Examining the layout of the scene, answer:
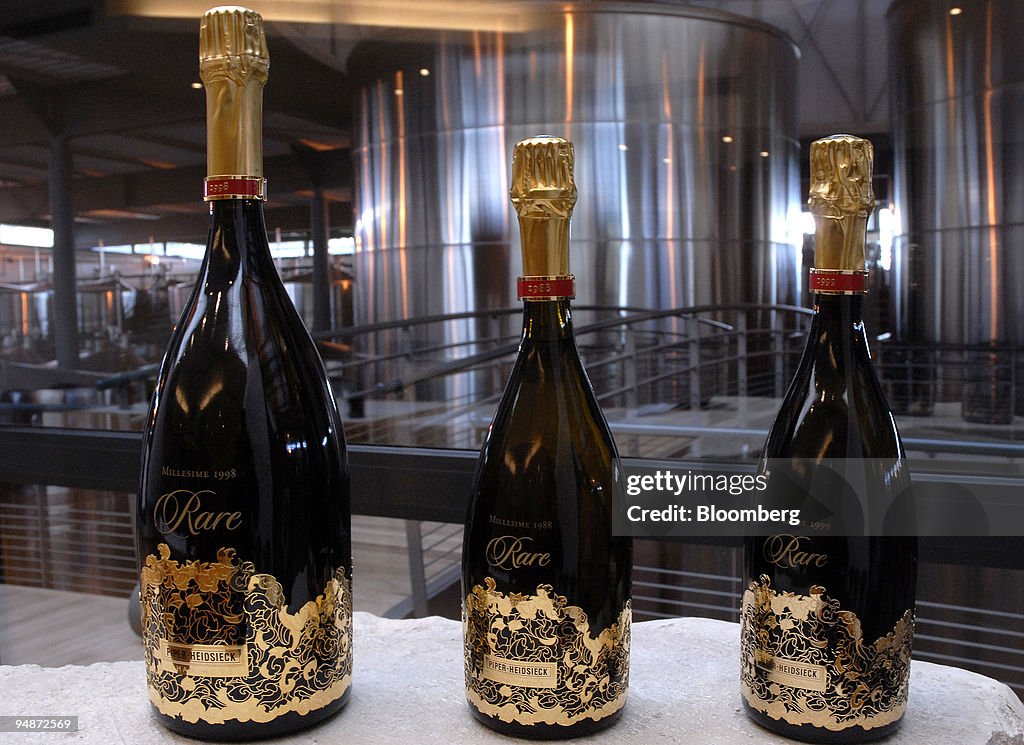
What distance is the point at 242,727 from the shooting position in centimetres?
57

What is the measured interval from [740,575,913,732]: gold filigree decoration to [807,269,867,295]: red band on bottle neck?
0.57 ft

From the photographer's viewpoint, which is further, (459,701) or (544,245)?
(459,701)

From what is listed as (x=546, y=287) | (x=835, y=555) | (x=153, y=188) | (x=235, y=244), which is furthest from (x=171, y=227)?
(x=835, y=555)

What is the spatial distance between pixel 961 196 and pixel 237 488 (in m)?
1.21

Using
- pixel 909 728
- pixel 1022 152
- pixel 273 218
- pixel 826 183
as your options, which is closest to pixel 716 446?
pixel 1022 152

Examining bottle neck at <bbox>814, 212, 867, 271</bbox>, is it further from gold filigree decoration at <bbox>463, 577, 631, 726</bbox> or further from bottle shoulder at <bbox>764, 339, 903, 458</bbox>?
gold filigree decoration at <bbox>463, 577, 631, 726</bbox>

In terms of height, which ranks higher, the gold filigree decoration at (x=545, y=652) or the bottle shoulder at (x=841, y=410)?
the bottle shoulder at (x=841, y=410)

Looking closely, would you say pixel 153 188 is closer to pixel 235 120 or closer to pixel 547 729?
pixel 235 120

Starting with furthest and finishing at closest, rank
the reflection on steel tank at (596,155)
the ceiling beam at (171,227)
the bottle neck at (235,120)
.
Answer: the ceiling beam at (171,227), the reflection on steel tank at (596,155), the bottle neck at (235,120)

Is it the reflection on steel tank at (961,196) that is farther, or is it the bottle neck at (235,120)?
the reflection on steel tank at (961,196)

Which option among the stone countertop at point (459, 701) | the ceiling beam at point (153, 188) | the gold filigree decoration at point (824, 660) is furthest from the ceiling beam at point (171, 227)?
the gold filigree decoration at point (824, 660)

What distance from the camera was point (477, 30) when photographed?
1.73 metres

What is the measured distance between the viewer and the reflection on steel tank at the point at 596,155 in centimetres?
146

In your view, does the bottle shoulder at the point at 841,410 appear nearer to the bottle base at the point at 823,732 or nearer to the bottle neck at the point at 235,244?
the bottle base at the point at 823,732
